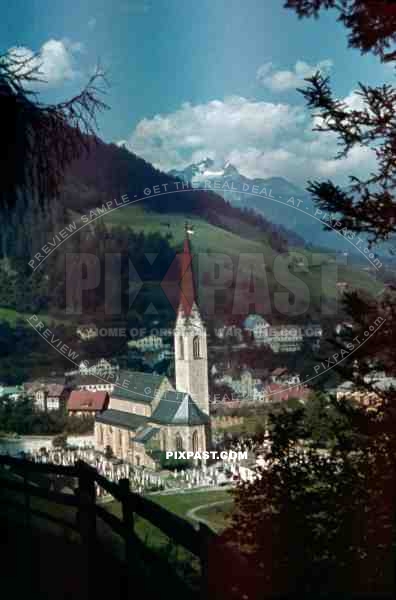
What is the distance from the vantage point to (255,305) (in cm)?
439

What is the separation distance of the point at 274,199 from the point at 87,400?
5.32ft

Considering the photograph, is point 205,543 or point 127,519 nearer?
point 205,543

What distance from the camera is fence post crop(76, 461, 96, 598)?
128 inches

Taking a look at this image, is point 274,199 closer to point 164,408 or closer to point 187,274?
point 187,274

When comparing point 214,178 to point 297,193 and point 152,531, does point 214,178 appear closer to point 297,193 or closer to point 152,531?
point 297,193

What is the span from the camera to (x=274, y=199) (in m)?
4.38

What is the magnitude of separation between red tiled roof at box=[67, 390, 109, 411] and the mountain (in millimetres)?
1367

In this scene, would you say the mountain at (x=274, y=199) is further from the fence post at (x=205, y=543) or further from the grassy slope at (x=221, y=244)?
the fence post at (x=205, y=543)

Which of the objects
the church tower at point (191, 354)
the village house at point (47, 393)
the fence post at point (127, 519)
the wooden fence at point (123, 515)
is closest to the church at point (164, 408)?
the church tower at point (191, 354)

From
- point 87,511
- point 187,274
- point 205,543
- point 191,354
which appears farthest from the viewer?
point 187,274

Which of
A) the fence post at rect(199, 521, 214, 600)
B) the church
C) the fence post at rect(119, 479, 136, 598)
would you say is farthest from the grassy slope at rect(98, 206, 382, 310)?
the fence post at rect(199, 521, 214, 600)

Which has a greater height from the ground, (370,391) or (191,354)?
(191,354)

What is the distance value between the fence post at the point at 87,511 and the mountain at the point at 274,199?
1872mm

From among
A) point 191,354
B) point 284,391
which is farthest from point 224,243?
point 284,391
